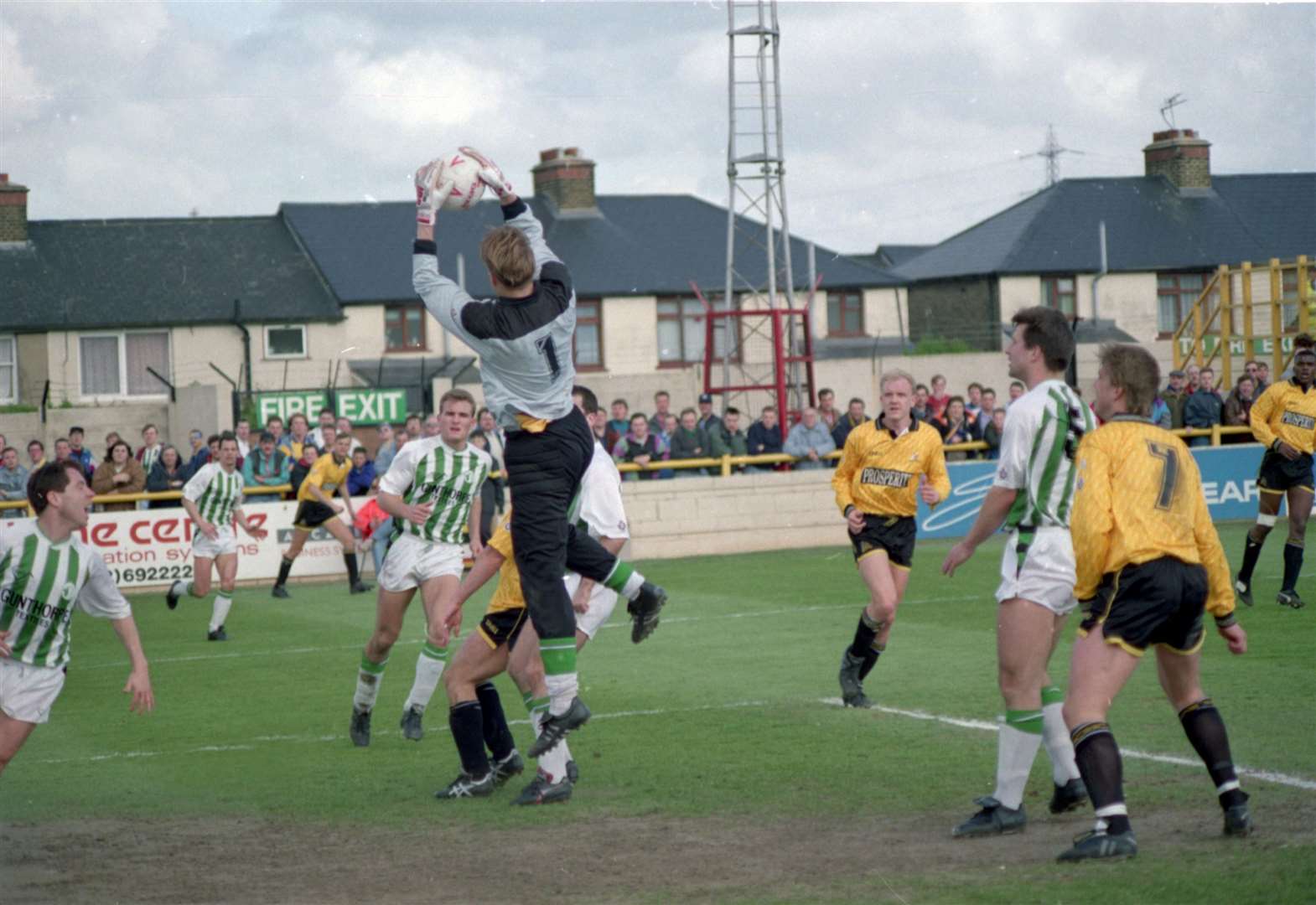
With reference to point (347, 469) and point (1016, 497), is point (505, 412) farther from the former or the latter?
point (347, 469)

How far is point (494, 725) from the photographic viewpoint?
27.2ft

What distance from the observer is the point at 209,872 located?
656 cm

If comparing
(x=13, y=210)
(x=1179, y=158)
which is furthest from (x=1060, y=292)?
(x=13, y=210)

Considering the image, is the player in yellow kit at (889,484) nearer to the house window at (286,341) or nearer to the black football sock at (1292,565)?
the black football sock at (1292,565)

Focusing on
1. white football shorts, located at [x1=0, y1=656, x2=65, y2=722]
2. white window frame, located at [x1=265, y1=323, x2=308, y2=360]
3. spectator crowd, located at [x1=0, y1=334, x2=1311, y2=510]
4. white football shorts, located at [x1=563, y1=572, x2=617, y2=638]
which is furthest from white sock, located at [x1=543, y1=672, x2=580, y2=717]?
white window frame, located at [x1=265, y1=323, x2=308, y2=360]

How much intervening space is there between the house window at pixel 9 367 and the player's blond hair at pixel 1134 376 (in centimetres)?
3769

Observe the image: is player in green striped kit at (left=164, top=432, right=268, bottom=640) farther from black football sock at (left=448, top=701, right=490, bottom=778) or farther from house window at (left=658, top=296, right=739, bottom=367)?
house window at (left=658, top=296, right=739, bottom=367)

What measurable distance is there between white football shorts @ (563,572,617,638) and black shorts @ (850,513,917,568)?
2.26m

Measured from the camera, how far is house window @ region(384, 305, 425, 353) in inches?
1780

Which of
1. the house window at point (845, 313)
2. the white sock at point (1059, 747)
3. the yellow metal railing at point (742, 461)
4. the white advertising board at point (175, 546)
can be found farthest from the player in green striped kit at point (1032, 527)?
the house window at point (845, 313)

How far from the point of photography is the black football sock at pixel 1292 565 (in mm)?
14445

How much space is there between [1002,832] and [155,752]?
18.7 feet

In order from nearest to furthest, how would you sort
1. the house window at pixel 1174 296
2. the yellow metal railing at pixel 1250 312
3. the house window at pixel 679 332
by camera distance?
the yellow metal railing at pixel 1250 312, the house window at pixel 1174 296, the house window at pixel 679 332

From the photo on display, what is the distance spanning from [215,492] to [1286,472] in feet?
36.3
